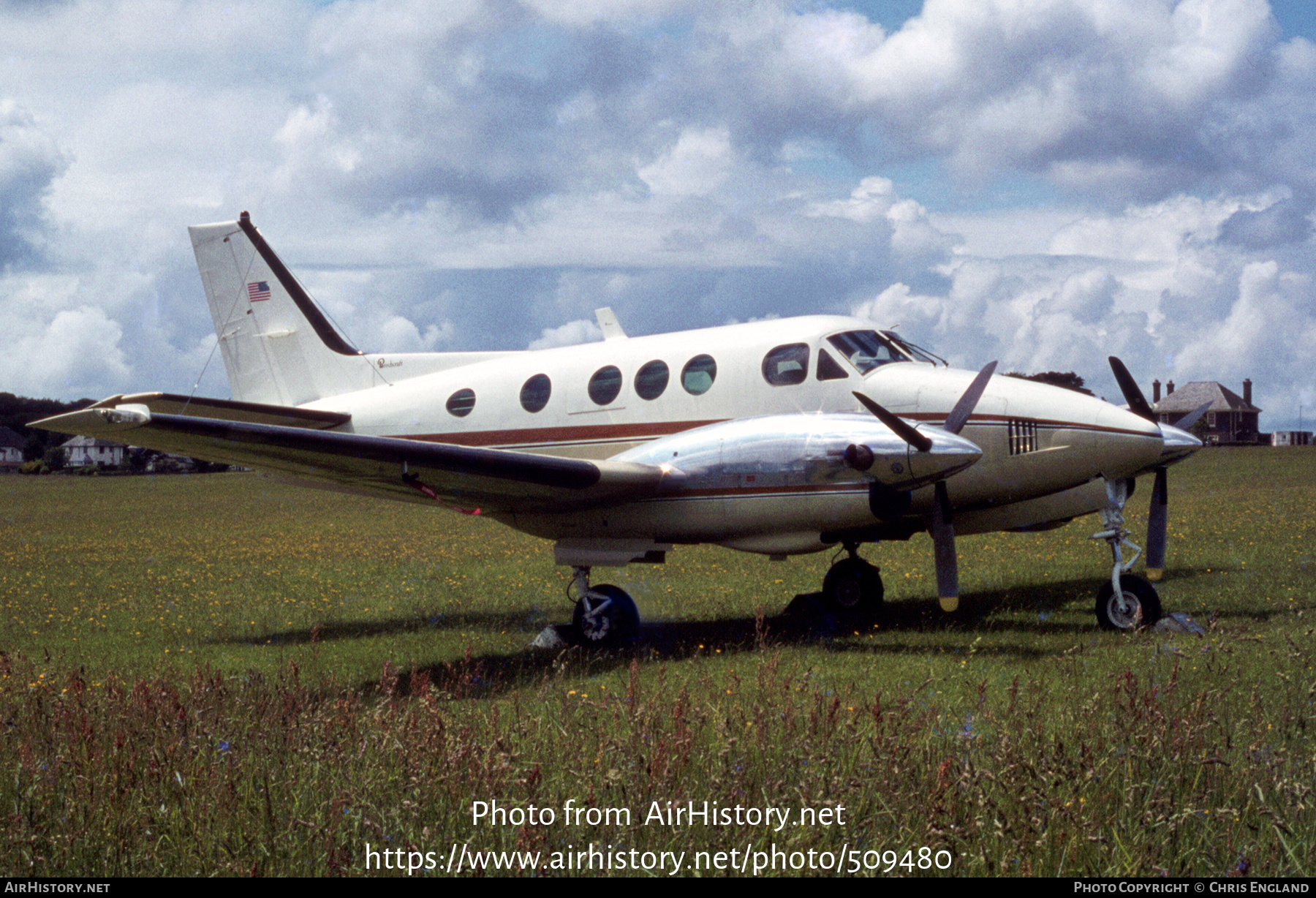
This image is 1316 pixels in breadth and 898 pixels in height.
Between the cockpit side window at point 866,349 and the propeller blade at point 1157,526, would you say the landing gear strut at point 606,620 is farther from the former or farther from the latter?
the propeller blade at point 1157,526

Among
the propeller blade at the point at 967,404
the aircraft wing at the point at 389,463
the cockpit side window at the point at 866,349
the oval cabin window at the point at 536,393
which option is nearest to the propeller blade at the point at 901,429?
the propeller blade at the point at 967,404

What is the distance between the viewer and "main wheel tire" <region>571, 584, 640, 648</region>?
1204 centimetres

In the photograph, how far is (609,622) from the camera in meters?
12.1

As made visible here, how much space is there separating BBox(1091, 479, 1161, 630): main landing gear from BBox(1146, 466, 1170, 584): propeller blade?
36.6 inches

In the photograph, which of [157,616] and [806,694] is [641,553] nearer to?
[806,694]

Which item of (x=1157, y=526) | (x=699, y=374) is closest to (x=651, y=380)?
(x=699, y=374)

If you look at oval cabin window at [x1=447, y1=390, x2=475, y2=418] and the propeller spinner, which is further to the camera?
oval cabin window at [x1=447, y1=390, x2=475, y2=418]

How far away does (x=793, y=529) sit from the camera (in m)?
11.2

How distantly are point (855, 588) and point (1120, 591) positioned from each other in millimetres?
3576

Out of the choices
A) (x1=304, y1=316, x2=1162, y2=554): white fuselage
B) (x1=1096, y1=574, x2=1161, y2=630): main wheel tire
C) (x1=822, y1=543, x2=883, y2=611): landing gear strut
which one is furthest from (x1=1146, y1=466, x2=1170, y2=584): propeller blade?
(x1=822, y1=543, x2=883, y2=611): landing gear strut

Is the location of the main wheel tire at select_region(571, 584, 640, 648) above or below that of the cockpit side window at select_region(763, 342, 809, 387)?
below

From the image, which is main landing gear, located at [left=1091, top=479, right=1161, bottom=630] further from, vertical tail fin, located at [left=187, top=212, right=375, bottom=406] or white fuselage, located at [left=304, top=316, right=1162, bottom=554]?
vertical tail fin, located at [left=187, top=212, right=375, bottom=406]

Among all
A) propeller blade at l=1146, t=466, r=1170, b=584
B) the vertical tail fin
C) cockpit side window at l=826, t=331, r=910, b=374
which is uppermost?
Answer: the vertical tail fin

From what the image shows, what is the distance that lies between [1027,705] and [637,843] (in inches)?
155
